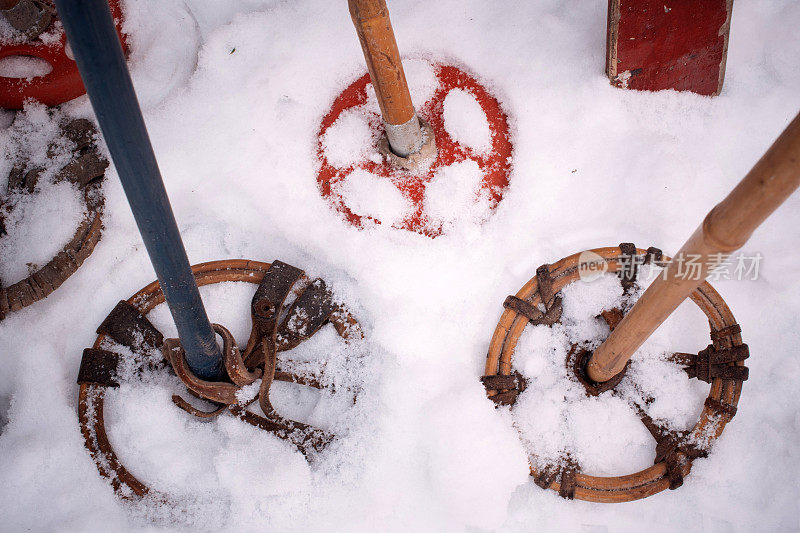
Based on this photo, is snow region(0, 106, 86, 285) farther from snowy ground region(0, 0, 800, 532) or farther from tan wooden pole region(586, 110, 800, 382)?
tan wooden pole region(586, 110, 800, 382)

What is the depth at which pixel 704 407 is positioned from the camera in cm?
171

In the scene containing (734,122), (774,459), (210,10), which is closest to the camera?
(774,459)

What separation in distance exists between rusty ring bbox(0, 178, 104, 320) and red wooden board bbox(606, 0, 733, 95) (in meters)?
1.83

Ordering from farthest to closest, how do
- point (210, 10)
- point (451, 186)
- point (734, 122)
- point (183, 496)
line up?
point (210, 10), point (734, 122), point (451, 186), point (183, 496)

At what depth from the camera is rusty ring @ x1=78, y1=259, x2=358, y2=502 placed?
1.64 meters

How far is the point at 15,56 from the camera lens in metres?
1.97

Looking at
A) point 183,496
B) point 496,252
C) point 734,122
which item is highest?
point 734,122

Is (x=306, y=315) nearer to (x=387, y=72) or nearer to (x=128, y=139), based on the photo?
(x=387, y=72)

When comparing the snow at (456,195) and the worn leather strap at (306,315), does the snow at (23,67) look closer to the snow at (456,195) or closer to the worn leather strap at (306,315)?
the worn leather strap at (306,315)

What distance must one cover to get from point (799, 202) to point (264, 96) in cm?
190

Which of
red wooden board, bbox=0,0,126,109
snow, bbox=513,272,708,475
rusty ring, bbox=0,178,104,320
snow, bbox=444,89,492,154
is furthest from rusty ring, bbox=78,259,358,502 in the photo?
red wooden board, bbox=0,0,126,109

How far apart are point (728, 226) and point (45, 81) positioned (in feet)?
6.84

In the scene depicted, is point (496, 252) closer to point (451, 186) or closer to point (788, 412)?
A: point (451, 186)

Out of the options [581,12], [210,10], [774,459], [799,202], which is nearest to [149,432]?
[210,10]
